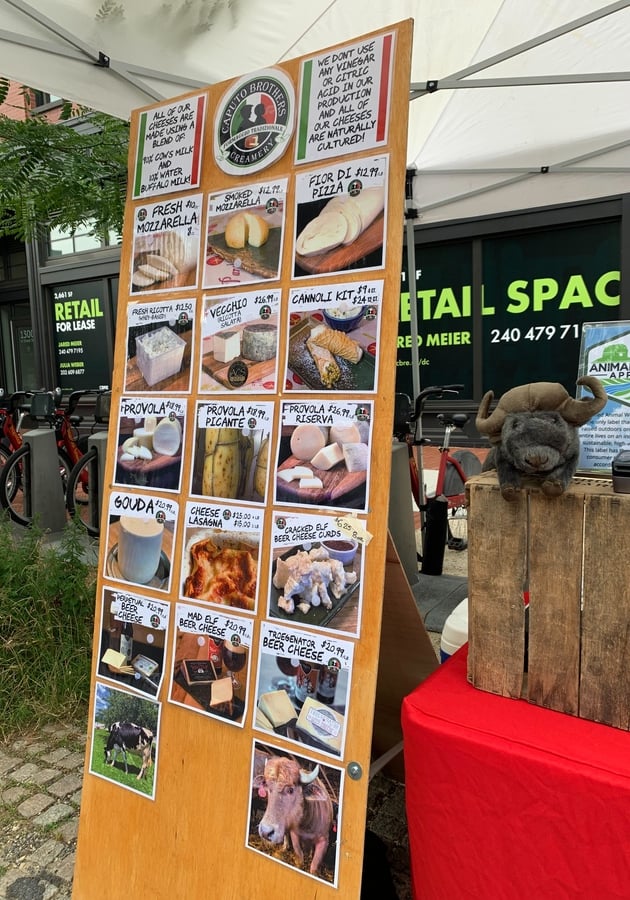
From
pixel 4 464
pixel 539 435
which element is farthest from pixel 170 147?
pixel 4 464

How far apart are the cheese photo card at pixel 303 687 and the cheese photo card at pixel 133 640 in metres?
0.38

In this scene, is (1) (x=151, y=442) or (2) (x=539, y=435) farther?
(1) (x=151, y=442)

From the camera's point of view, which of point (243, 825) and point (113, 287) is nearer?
point (243, 825)

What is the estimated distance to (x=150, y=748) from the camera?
5.86 ft

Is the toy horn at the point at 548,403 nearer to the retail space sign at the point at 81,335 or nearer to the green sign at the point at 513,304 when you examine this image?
the green sign at the point at 513,304

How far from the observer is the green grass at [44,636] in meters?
3.08

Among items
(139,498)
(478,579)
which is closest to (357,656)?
(478,579)

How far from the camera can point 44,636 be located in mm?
3219

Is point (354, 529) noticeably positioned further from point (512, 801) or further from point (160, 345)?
point (160, 345)

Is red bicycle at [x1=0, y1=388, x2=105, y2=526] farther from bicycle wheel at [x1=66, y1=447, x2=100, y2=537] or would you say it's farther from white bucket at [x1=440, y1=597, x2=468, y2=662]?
white bucket at [x1=440, y1=597, x2=468, y2=662]

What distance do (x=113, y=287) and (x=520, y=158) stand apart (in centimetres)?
814

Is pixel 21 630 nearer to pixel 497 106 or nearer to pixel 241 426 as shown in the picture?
pixel 241 426

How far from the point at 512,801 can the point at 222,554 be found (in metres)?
0.94

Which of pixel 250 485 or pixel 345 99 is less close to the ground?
pixel 345 99
